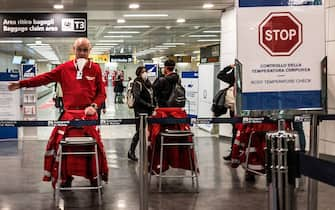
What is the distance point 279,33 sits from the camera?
2121mm

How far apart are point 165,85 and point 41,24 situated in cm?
457

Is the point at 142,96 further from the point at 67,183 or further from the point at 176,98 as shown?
the point at 67,183

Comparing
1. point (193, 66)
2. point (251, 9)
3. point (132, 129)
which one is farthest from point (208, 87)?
point (193, 66)

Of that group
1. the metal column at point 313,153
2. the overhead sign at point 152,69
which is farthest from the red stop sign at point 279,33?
the overhead sign at point 152,69

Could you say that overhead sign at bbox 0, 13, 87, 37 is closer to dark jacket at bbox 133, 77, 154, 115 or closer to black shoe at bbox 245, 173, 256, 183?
dark jacket at bbox 133, 77, 154, 115

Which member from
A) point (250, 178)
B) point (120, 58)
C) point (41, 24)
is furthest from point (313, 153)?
point (120, 58)

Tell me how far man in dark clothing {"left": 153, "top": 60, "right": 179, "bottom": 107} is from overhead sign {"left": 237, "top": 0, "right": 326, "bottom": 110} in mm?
3986

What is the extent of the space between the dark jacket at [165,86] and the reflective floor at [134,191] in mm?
1015

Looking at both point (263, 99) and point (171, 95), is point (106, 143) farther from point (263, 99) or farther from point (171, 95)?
point (263, 99)

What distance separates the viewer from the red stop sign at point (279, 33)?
2117 mm

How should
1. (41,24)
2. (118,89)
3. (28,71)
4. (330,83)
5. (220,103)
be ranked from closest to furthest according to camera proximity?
(220,103) < (330,83) < (41,24) < (28,71) < (118,89)

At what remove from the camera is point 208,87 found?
11578 mm

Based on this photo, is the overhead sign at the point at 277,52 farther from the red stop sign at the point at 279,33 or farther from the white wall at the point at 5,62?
the white wall at the point at 5,62

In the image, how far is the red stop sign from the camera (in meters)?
2.12
